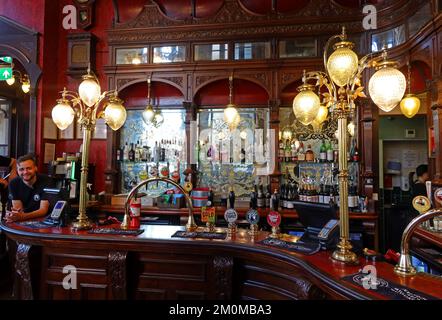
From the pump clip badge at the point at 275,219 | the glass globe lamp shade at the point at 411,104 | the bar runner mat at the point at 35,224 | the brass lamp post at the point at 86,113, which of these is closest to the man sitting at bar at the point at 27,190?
the bar runner mat at the point at 35,224

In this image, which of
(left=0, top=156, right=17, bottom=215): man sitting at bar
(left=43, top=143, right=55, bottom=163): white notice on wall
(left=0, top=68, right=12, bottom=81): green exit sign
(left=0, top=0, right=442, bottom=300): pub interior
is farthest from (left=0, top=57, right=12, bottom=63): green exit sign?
(left=0, top=156, right=17, bottom=215): man sitting at bar

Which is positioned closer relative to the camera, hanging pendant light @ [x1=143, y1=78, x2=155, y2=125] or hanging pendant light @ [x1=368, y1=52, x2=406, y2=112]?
hanging pendant light @ [x1=368, y1=52, x2=406, y2=112]

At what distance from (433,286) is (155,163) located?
4.22m

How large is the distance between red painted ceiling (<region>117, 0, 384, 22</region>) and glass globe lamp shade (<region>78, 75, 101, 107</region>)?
2.96 m

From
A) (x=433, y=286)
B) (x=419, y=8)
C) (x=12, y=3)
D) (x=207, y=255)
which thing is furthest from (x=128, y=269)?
(x=12, y=3)

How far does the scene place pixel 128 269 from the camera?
85.5 inches

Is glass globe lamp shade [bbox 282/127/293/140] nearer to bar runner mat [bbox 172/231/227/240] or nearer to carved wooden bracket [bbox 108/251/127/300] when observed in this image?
bar runner mat [bbox 172/231/227/240]

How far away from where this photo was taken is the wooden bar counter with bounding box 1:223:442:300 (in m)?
1.94

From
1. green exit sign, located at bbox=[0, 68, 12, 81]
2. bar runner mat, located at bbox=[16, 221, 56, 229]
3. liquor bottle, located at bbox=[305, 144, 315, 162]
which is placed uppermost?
green exit sign, located at bbox=[0, 68, 12, 81]

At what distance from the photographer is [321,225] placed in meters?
1.98

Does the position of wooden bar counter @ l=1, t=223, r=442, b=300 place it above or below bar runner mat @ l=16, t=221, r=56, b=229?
below

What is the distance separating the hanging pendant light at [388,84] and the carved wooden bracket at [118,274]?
2.01m

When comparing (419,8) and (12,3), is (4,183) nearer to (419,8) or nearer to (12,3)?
(12,3)

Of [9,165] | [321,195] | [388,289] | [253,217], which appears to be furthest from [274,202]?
[9,165]
